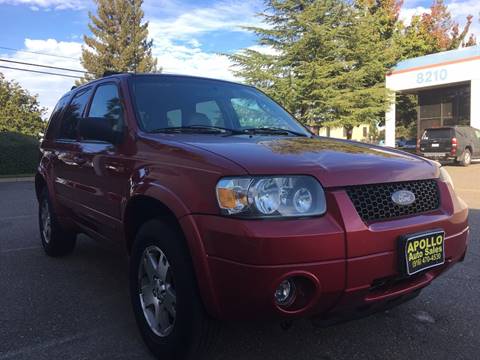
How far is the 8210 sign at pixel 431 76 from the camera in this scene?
23.0 m

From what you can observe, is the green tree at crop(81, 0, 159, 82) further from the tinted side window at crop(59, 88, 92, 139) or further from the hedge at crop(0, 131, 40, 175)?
the tinted side window at crop(59, 88, 92, 139)

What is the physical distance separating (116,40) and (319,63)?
94.7 ft

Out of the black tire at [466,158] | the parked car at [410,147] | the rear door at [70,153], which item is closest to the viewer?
the rear door at [70,153]

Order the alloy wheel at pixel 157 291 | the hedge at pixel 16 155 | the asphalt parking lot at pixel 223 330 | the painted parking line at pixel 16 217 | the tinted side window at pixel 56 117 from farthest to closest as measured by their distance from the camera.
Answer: the hedge at pixel 16 155
the painted parking line at pixel 16 217
the tinted side window at pixel 56 117
the asphalt parking lot at pixel 223 330
the alloy wheel at pixel 157 291

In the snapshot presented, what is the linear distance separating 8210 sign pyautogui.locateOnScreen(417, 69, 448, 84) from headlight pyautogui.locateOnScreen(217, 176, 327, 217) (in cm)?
2320

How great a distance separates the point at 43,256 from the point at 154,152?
3128mm

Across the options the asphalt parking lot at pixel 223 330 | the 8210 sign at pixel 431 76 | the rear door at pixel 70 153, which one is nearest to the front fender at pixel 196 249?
the asphalt parking lot at pixel 223 330

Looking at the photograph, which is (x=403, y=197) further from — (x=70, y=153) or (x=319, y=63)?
(x=319, y=63)

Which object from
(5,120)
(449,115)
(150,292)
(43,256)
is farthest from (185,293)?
(5,120)

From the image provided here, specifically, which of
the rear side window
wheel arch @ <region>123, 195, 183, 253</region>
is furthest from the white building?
wheel arch @ <region>123, 195, 183, 253</region>

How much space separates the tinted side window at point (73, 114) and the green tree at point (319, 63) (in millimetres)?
18015

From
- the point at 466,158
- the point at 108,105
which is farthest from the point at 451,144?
the point at 108,105

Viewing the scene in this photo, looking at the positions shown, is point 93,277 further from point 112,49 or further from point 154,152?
point 112,49

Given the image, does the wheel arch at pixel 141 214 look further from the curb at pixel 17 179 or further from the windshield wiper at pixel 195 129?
the curb at pixel 17 179
